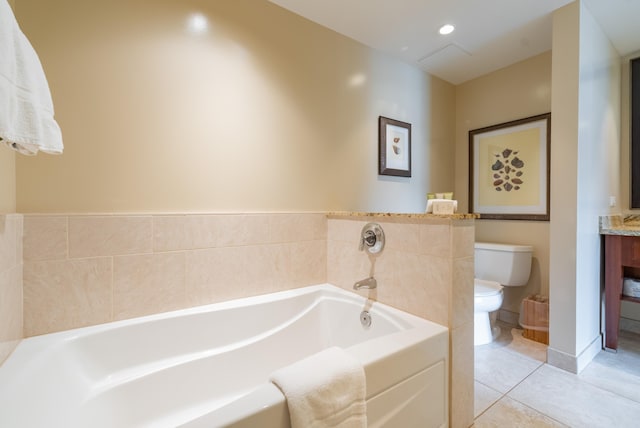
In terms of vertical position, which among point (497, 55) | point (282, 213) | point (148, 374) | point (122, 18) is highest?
point (497, 55)

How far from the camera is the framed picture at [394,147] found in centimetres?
230

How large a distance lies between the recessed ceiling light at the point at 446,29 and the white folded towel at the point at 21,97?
2.32 meters

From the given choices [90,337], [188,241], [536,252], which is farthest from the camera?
[536,252]

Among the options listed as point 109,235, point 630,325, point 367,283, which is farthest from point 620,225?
point 109,235

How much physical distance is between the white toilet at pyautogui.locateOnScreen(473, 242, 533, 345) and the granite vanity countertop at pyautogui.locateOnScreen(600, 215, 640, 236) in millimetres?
482

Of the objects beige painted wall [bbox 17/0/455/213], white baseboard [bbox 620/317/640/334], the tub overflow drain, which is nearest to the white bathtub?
the tub overflow drain

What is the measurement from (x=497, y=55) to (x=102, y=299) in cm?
330

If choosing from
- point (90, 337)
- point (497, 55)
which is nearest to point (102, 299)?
point (90, 337)

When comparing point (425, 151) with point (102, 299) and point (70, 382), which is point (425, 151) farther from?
point (70, 382)

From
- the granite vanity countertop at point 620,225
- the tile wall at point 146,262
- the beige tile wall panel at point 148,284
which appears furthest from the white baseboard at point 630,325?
the beige tile wall panel at point 148,284

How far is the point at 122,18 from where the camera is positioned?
1316 millimetres

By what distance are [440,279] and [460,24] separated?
1895 mm

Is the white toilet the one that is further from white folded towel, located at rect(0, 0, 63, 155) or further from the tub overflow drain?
white folded towel, located at rect(0, 0, 63, 155)

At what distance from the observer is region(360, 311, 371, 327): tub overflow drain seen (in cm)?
151
